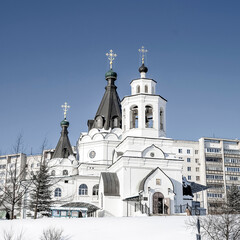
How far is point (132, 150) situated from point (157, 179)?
254 cm

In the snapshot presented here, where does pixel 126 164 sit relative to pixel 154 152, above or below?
below

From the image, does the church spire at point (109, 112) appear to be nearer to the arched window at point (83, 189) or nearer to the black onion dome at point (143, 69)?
the arched window at point (83, 189)

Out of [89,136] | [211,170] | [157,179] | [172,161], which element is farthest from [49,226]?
[211,170]

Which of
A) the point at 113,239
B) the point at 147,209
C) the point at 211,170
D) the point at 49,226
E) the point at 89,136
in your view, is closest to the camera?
the point at 113,239

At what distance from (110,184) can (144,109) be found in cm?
516

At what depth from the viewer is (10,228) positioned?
15.9m

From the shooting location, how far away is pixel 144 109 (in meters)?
25.6

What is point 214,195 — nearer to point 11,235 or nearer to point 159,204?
point 159,204

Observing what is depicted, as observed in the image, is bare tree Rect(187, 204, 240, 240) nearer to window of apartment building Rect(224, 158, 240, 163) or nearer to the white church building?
the white church building

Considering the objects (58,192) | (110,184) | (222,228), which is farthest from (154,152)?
(222,228)

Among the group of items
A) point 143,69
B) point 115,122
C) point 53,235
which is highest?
point 143,69

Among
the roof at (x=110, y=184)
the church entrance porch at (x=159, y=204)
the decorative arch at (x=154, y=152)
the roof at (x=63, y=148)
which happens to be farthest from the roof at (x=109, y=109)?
the church entrance porch at (x=159, y=204)

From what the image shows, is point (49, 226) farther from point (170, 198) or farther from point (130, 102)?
point (130, 102)

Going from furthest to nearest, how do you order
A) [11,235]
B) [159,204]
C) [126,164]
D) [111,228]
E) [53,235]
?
1. [126,164]
2. [159,204]
3. [111,228]
4. [11,235]
5. [53,235]
